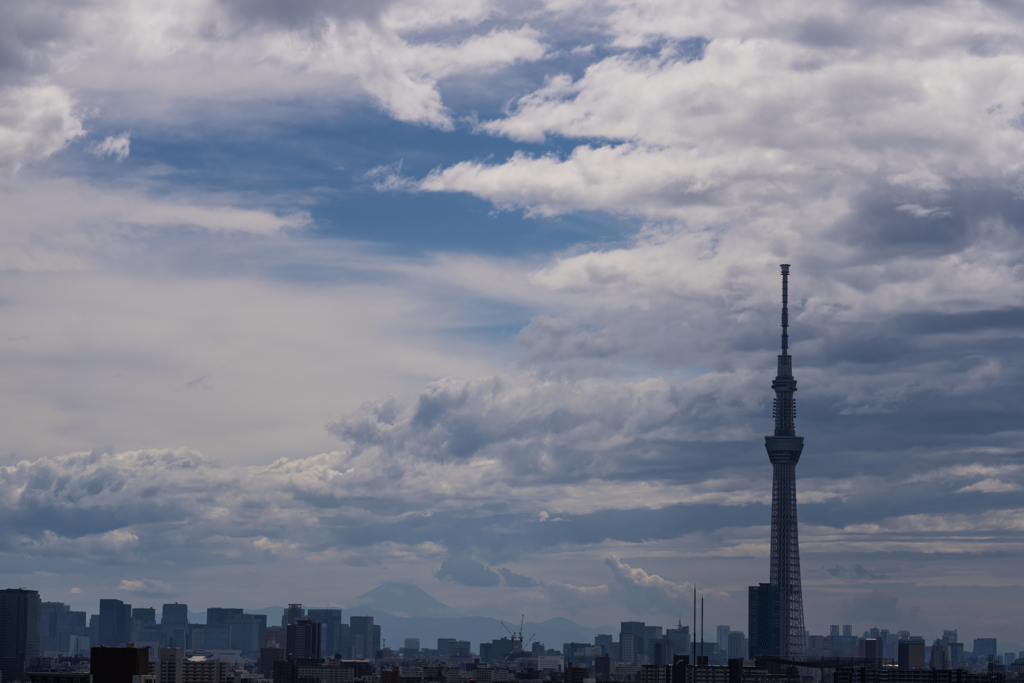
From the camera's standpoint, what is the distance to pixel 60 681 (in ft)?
302

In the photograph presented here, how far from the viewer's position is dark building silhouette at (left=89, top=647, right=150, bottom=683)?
8306cm

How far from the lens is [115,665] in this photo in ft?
275

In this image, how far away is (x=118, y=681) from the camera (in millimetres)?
83625

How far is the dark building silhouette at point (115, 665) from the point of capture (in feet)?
273

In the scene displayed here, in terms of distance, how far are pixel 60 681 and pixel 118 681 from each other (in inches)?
451

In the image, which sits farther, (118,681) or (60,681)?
(60,681)
